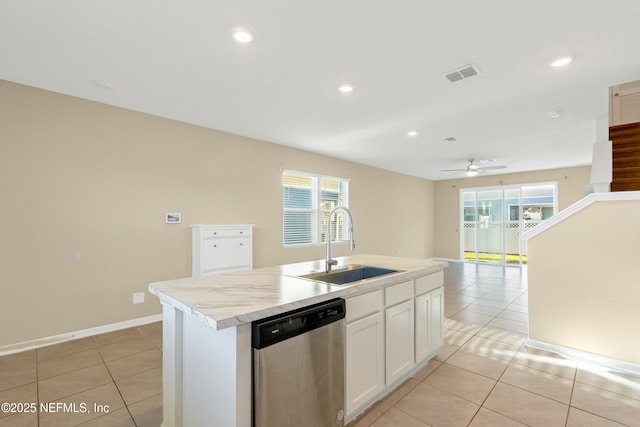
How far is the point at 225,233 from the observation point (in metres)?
4.06

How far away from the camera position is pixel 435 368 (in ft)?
8.44

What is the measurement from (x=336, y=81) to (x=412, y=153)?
3454 millimetres

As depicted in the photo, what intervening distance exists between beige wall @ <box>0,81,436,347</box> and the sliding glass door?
7.05m

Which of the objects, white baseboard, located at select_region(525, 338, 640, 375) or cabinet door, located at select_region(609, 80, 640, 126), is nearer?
white baseboard, located at select_region(525, 338, 640, 375)

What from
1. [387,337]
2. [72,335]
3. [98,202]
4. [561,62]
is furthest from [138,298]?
[561,62]

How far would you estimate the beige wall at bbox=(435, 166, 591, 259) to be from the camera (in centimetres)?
741

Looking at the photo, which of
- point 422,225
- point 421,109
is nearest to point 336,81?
point 421,109

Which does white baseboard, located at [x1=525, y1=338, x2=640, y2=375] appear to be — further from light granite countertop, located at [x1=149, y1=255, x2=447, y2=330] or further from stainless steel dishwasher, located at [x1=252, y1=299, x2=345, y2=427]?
stainless steel dishwasher, located at [x1=252, y1=299, x2=345, y2=427]

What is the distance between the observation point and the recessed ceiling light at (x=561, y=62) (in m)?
2.39

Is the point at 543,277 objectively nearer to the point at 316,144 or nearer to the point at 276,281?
the point at 276,281

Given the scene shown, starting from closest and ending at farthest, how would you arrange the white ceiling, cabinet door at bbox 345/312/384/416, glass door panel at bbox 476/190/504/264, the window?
cabinet door at bbox 345/312/384/416 < the white ceiling < the window < glass door panel at bbox 476/190/504/264

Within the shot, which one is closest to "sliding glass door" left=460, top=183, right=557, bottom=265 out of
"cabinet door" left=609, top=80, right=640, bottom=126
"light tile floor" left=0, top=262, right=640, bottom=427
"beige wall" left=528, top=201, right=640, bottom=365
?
"beige wall" left=528, top=201, right=640, bottom=365

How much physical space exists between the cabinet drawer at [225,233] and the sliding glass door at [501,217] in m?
7.10

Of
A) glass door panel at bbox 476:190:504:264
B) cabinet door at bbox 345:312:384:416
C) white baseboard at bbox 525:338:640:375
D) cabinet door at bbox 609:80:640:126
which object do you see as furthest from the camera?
glass door panel at bbox 476:190:504:264
